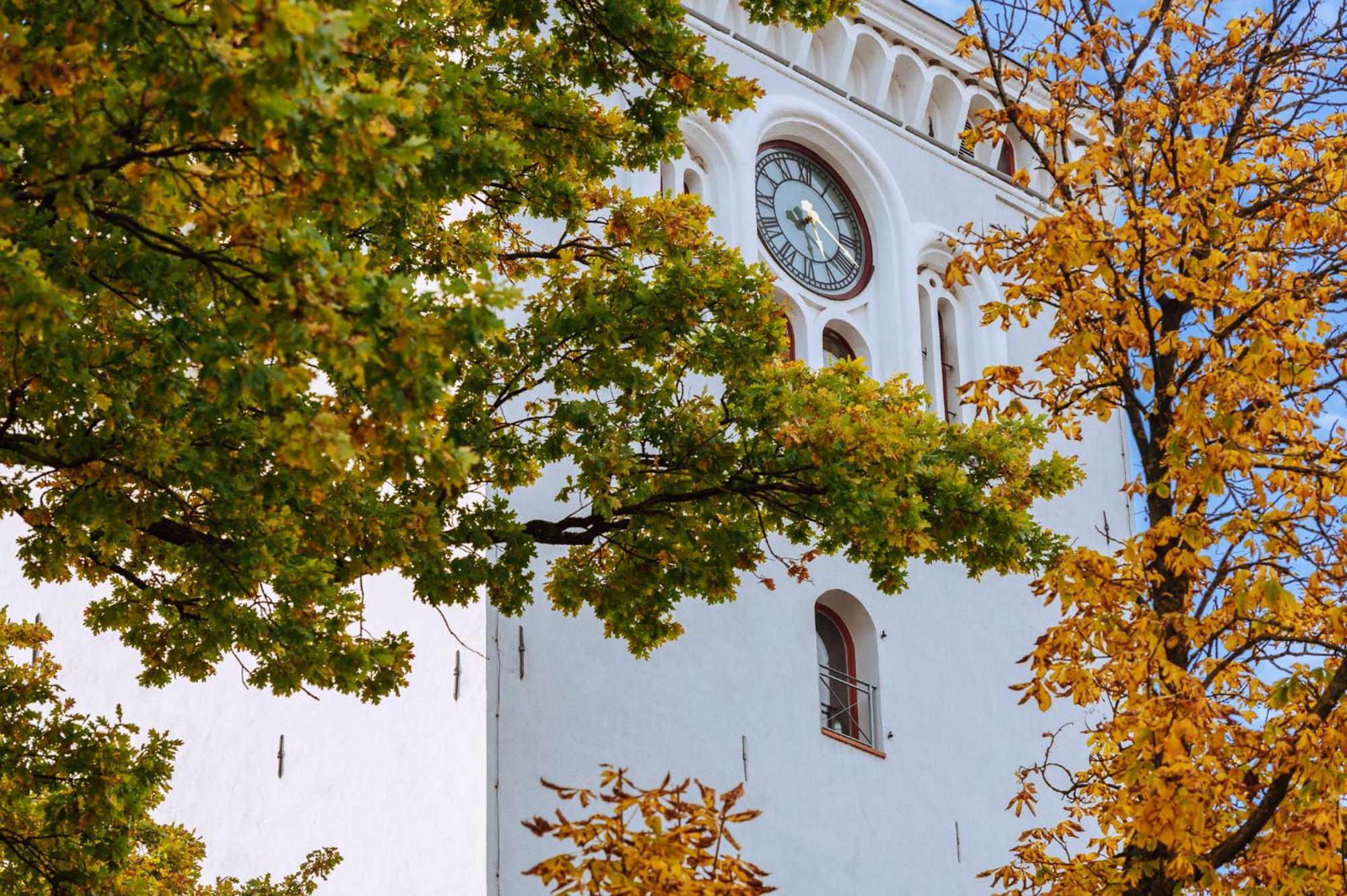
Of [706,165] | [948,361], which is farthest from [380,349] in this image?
[948,361]

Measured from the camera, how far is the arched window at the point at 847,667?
65.4 ft

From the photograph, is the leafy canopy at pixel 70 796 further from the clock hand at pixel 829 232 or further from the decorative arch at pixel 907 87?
the decorative arch at pixel 907 87

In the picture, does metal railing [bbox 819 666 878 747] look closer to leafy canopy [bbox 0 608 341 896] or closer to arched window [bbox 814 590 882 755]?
arched window [bbox 814 590 882 755]

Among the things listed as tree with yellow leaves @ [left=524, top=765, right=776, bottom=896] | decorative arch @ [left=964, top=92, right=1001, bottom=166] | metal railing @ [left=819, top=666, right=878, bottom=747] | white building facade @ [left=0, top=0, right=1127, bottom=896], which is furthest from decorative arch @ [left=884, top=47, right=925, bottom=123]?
tree with yellow leaves @ [left=524, top=765, right=776, bottom=896]

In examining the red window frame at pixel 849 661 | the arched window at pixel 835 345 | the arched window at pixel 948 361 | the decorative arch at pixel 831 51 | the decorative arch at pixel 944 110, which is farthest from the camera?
the decorative arch at pixel 944 110

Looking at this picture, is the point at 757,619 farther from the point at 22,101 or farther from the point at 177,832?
the point at 22,101

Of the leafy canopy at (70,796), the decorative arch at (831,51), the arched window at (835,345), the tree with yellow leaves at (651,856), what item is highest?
the decorative arch at (831,51)

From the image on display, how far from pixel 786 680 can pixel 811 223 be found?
599 centimetres

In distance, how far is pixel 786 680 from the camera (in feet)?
63.0

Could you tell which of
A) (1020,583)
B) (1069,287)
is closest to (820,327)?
(1020,583)

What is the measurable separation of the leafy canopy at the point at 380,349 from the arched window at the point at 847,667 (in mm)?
7135

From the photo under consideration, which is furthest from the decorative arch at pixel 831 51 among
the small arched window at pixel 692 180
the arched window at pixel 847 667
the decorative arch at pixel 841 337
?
the arched window at pixel 847 667

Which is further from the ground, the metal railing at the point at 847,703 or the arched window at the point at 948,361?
the arched window at the point at 948,361

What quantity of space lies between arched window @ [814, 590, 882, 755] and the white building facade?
32 mm
